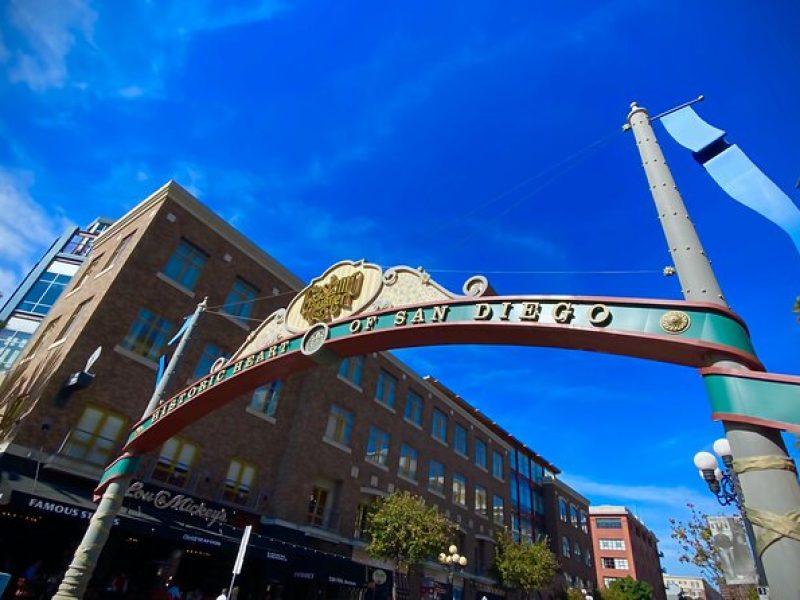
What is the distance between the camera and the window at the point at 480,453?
36519 mm

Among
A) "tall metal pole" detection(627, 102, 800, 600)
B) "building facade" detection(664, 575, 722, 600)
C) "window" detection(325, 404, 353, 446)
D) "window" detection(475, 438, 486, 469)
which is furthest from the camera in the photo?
"building facade" detection(664, 575, 722, 600)

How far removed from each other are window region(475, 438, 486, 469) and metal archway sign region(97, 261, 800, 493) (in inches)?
1181

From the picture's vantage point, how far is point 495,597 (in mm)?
32500

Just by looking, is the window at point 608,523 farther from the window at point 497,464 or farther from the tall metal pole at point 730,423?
the tall metal pole at point 730,423

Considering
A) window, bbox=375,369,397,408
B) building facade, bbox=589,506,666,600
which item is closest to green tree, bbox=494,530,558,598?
window, bbox=375,369,397,408

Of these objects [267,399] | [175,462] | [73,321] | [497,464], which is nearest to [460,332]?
[175,462]

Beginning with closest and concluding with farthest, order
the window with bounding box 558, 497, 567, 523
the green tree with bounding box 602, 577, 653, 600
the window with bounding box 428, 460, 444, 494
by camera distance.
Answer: the window with bounding box 428, 460, 444, 494
the window with bounding box 558, 497, 567, 523
the green tree with bounding box 602, 577, 653, 600

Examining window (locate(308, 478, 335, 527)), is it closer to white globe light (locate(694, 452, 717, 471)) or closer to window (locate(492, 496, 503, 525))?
white globe light (locate(694, 452, 717, 471))

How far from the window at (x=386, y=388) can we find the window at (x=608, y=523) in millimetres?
62627

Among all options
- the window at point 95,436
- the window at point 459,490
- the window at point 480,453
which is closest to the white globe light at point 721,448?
the window at point 95,436

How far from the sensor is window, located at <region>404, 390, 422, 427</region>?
100 ft

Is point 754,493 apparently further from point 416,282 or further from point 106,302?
point 106,302

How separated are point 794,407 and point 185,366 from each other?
62.3ft

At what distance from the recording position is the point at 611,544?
7256 cm
